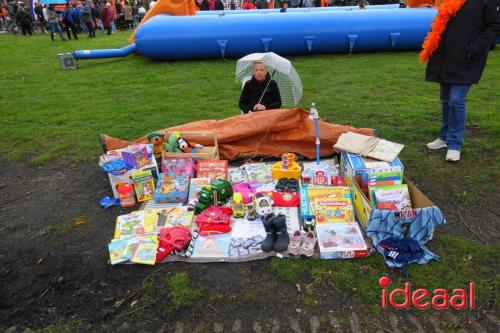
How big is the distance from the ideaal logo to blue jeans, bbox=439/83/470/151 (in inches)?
82.0

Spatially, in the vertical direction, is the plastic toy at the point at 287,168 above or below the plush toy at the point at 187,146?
below

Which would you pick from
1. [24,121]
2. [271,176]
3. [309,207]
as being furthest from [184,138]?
[24,121]

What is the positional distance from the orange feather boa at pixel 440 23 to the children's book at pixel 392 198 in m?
1.81

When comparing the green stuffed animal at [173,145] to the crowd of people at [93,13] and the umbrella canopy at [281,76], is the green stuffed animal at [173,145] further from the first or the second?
the crowd of people at [93,13]

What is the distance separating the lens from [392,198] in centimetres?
321

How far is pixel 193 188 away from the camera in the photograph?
12.7 feet

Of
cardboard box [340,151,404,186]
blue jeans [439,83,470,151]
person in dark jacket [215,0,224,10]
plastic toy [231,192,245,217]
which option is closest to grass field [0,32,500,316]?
blue jeans [439,83,470,151]

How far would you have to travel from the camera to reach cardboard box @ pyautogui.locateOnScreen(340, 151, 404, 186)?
3562 mm

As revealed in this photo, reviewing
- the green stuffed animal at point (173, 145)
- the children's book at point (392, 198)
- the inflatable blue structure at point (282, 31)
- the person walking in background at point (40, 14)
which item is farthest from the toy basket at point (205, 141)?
the person walking in background at point (40, 14)

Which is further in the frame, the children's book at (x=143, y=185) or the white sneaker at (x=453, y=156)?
the white sneaker at (x=453, y=156)

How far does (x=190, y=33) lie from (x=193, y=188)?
6729 millimetres

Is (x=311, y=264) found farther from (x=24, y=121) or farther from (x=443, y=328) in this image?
(x=24, y=121)

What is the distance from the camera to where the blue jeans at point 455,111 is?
4.06m

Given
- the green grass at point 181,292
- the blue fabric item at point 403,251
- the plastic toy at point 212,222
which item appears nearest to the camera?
the green grass at point 181,292
